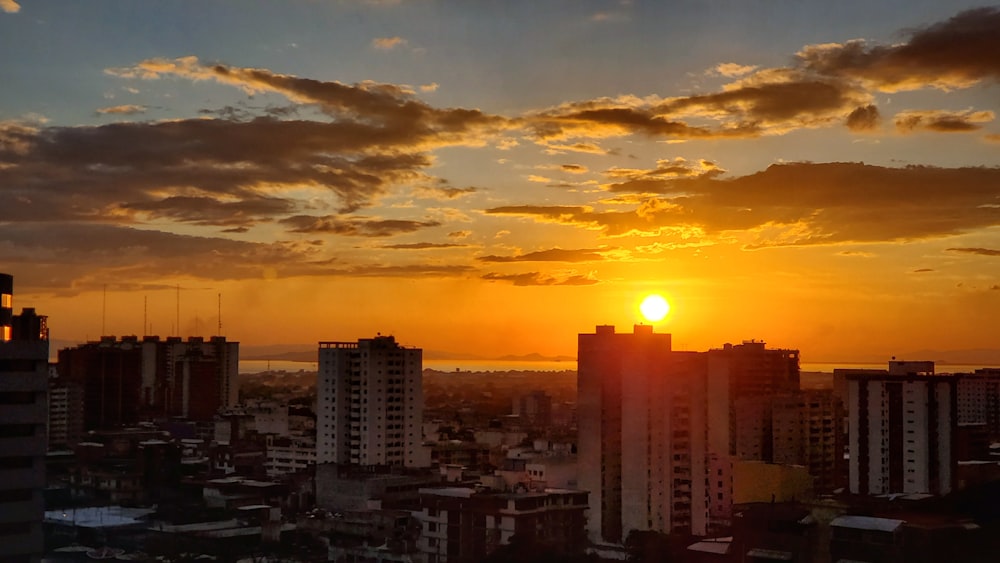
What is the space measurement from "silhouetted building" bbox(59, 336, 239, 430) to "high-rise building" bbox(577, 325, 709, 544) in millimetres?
23433

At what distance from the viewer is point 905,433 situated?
2125 cm

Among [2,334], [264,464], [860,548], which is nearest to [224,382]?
[264,464]

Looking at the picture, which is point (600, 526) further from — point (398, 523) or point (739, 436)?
point (739, 436)

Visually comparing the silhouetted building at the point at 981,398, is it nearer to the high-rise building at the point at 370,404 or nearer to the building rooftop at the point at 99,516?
the high-rise building at the point at 370,404

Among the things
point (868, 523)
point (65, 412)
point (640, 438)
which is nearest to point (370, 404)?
point (640, 438)

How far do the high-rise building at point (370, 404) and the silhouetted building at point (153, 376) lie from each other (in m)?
15.1

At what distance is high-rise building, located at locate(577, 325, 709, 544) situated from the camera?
17.3 m

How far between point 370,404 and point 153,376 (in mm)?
19807

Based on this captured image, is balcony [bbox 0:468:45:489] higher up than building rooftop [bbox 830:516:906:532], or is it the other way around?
balcony [bbox 0:468:45:489]

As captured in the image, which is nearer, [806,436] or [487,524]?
[487,524]

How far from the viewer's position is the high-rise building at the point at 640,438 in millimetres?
17312

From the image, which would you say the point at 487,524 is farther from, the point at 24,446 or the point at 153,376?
the point at 153,376

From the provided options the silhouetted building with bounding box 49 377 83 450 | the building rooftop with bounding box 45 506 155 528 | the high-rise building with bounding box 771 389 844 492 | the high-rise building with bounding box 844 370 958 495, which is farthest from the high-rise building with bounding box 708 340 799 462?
the silhouetted building with bounding box 49 377 83 450

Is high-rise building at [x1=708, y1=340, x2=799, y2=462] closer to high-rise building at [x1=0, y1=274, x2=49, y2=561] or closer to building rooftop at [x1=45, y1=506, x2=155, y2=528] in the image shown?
building rooftop at [x1=45, y1=506, x2=155, y2=528]
